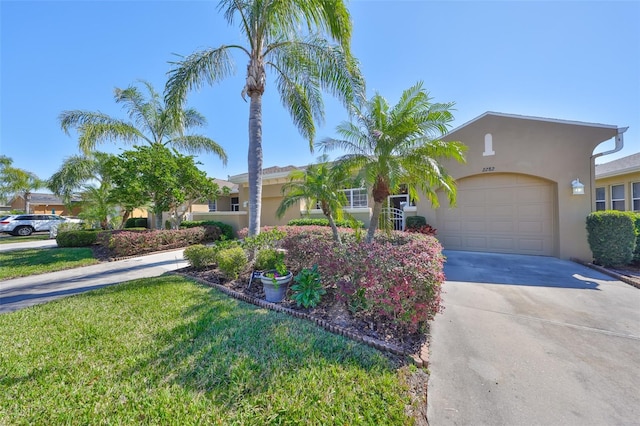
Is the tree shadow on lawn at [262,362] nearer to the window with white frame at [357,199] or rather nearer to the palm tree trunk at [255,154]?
the palm tree trunk at [255,154]

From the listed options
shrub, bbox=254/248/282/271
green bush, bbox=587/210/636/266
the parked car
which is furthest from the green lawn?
green bush, bbox=587/210/636/266

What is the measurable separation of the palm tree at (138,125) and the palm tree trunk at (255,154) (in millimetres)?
5436

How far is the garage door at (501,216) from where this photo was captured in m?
9.59

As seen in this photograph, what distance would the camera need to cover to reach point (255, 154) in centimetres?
723

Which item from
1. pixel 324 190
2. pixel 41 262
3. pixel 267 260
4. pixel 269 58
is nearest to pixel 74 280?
pixel 41 262

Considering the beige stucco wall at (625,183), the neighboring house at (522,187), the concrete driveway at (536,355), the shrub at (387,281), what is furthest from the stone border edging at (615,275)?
the beige stucco wall at (625,183)

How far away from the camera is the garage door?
959cm

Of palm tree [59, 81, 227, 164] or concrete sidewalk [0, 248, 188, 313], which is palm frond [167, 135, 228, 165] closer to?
palm tree [59, 81, 227, 164]

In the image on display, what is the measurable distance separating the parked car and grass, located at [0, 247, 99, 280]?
528 inches

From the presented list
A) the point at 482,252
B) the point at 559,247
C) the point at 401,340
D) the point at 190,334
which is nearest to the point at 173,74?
the point at 190,334

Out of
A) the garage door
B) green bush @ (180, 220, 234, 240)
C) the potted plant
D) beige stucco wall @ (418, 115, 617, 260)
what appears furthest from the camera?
green bush @ (180, 220, 234, 240)

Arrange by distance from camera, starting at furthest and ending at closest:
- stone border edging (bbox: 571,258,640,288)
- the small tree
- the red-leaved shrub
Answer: the small tree, stone border edging (bbox: 571,258,640,288), the red-leaved shrub

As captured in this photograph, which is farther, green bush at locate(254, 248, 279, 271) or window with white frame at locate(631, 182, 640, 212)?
window with white frame at locate(631, 182, 640, 212)

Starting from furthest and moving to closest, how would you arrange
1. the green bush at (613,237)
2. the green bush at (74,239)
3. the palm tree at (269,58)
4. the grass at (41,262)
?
the green bush at (74,239), the grass at (41,262), the green bush at (613,237), the palm tree at (269,58)
